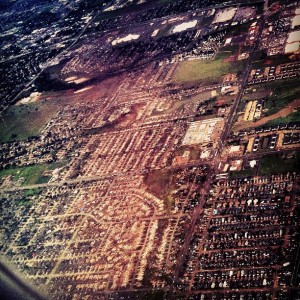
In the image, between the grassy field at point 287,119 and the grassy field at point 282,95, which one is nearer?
the grassy field at point 287,119

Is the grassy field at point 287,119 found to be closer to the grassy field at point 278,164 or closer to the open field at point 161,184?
the grassy field at point 278,164

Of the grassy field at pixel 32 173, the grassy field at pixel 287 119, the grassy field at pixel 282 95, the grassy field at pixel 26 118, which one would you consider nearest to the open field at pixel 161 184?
the grassy field at pixel 287 119

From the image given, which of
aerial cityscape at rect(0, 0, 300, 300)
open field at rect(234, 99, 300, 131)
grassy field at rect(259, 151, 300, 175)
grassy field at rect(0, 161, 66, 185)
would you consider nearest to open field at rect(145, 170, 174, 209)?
aerial cityscape at rect(0, 0, 300, 300)

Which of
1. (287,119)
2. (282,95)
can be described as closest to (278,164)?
(287,119)

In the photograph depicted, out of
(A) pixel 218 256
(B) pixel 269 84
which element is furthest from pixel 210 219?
(B) pixel 269 84

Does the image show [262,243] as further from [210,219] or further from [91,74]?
[91,74]

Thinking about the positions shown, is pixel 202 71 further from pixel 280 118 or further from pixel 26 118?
pixel 26 118

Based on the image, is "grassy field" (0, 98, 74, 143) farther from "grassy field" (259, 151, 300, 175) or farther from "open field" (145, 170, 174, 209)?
"grassy field" (259, 151, 300, 175)

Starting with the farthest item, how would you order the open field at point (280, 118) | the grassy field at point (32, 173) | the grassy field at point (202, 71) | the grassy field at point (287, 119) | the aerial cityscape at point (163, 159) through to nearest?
1. the grassy field at point (202, 71)
2. the grassy field at point (32, 173)
3. the open field at point (280, 118)
4. the grassy field at point (287, 119)
5. the aerial cityscape at point (163, 159)
